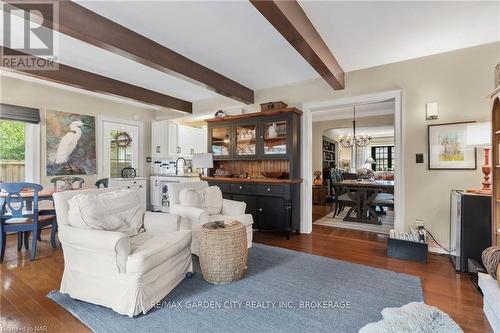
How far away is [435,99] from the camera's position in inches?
120

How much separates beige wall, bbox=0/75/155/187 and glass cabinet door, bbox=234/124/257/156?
8.82 feet

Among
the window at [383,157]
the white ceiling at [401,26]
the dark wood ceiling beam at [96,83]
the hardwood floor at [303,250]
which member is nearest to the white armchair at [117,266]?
the hardwood floor at [303,250]

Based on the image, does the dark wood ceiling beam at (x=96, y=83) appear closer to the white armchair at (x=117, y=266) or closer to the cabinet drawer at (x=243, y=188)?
the white armchair at (x=117, y=266)

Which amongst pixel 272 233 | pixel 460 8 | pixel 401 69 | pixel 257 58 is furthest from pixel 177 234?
pixel 401 69

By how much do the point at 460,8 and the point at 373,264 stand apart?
262 centimetres

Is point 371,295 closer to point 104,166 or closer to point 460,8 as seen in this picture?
point 460,8

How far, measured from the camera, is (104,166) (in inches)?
199

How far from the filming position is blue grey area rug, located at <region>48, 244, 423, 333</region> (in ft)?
5.46

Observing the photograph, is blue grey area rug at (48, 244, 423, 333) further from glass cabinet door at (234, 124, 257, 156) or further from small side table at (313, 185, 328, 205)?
small side table at (313, 185, 328, 205)

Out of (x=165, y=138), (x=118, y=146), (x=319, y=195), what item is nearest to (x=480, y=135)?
(x=319, y=195)

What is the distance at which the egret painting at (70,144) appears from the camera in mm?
A: 4285

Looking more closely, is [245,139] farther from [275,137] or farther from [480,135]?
[480,135]

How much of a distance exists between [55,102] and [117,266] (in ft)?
13.3

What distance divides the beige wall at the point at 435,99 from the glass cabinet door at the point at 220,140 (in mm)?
2341
